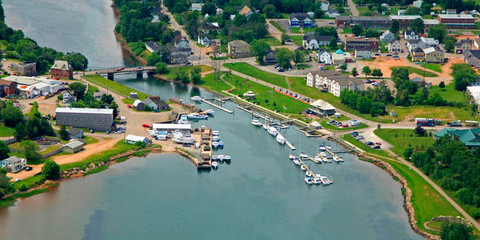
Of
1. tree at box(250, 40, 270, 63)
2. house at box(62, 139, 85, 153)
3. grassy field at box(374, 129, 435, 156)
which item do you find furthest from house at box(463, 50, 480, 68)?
house at box(62, 139, 85, 153)

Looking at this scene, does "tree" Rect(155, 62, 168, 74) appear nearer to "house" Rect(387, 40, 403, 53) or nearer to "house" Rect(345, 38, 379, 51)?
"house" Rect(345, 38, 379, 51)

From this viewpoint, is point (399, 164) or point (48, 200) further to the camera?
point (399, 164)

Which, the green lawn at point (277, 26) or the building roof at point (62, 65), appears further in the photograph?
the green lawn at point (277, 26)

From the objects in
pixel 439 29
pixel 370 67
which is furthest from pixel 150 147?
pixel 439 29

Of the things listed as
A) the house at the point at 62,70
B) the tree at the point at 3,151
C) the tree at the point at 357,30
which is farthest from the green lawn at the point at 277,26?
the tree at the point at 3,151

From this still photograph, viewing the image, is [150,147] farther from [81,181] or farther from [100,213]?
[100,213]

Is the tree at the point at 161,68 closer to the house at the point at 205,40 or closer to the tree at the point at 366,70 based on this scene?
the house at the point at 205,40

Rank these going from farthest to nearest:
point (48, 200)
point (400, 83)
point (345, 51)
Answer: point (345, 51) < point (400, 83) < point (48, 200)

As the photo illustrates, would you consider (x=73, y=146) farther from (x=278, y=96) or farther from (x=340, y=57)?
(x=340, y=57)
